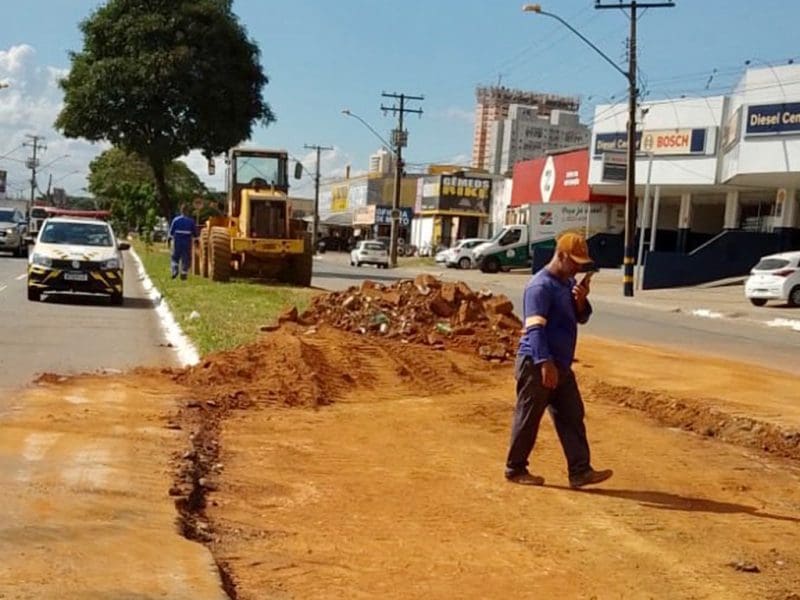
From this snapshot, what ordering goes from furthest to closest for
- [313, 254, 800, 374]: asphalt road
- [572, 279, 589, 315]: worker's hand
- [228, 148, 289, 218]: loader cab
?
[228, 148, 289, 218]: loader cab, [313, 254, 800, 374]: asphalt road, [572, 279, 589, 315]: worker's hand

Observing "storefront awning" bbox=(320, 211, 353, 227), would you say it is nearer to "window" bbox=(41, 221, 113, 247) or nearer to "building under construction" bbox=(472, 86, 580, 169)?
"building under construction" bbox=(472, 86, 580, 169)

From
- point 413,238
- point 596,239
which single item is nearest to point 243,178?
point 596,239

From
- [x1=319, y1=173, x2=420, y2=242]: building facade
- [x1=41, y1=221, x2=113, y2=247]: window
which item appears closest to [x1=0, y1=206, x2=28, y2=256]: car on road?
[x1=41, y1=221, x2=113, y2=247]: window

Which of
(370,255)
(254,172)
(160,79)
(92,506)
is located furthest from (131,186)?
(92,506)

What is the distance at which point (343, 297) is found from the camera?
50.1ft

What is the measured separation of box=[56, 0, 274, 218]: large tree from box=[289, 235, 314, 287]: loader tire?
14002 mm

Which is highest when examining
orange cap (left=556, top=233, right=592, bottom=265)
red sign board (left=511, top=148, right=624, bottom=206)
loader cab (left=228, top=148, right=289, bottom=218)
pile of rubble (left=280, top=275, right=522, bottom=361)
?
red sign board (left=511, top=148, right=624, bottom=206)

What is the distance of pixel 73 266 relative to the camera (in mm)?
19094

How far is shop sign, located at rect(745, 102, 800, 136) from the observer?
118 ft

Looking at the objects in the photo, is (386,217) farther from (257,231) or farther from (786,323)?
(786,323)

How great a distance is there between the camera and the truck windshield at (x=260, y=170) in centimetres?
2808

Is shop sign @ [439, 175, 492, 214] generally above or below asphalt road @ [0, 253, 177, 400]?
above

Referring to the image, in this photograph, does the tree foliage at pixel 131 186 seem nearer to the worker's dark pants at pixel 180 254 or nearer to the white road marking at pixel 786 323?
the worker's dark pants at pixel 180 254

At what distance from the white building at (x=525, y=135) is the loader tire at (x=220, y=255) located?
7966 centimetres
